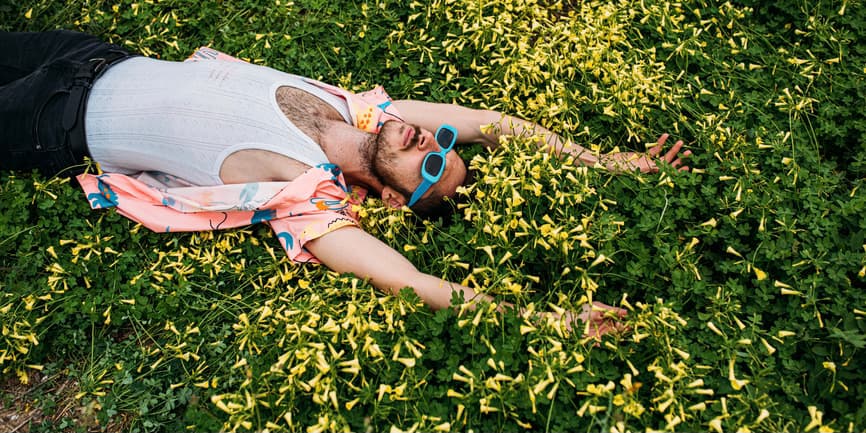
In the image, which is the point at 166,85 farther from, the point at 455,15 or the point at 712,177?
the point at 712,177

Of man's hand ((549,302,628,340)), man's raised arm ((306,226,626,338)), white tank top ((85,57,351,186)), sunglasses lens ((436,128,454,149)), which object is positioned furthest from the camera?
sunglasses lens ((436,128,454,149))

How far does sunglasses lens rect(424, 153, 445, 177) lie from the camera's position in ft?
13.3

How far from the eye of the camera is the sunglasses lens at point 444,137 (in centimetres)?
421

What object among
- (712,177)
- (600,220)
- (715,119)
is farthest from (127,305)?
(715,119)

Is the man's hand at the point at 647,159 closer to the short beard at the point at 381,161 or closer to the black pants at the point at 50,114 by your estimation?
the short beard at the point at 381,161

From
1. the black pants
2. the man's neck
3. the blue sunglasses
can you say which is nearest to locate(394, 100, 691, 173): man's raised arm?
the blue sunglasses

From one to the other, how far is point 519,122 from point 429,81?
1121 mm

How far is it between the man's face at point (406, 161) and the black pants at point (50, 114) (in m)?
2.17

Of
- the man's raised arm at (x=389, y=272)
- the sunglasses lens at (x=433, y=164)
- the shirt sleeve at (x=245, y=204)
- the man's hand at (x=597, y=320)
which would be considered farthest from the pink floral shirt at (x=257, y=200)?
the man's hand at (x=597, y=320)

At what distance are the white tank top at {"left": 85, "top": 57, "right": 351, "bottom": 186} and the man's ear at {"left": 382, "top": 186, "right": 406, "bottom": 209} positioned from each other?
0.50 m

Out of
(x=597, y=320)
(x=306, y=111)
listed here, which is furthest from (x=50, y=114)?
(x=597, y=320)

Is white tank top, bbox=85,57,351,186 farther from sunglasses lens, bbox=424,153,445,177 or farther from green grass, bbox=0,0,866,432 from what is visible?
sunglasses lens, bbox=424,153,445,177

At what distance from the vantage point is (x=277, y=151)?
3.93 m

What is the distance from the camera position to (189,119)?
→ 159 inches
